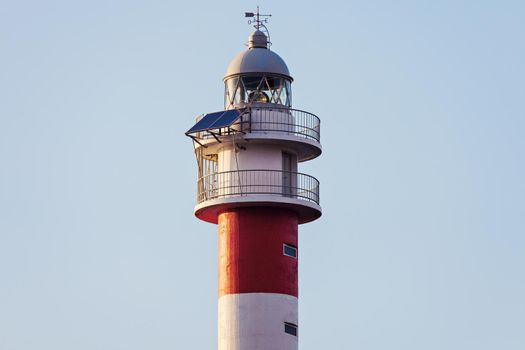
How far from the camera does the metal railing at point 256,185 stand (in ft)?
236

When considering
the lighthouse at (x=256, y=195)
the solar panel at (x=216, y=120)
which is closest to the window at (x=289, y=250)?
the lighthouse at (x=256, y=195)

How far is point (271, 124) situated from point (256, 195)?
2.75m

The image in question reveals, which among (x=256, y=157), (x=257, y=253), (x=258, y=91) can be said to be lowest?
(x=257, y=253)

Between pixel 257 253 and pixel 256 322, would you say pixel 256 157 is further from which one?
pixel 256 322

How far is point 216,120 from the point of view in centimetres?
7206

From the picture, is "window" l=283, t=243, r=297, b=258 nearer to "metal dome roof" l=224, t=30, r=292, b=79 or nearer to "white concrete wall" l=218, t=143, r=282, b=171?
"white concrete wall" l=218, t=143, r=282, b=171

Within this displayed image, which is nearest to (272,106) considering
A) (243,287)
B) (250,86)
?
(250,86)

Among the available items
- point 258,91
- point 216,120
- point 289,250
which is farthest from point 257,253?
point 258,91

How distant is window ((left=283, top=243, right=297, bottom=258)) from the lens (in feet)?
236

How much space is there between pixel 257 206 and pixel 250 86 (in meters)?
4.83

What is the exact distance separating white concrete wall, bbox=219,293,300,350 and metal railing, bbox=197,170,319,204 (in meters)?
3.76

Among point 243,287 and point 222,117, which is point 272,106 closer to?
point 222,117

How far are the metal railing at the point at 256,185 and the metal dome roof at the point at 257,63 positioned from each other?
3.86 m

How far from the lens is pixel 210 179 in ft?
239
